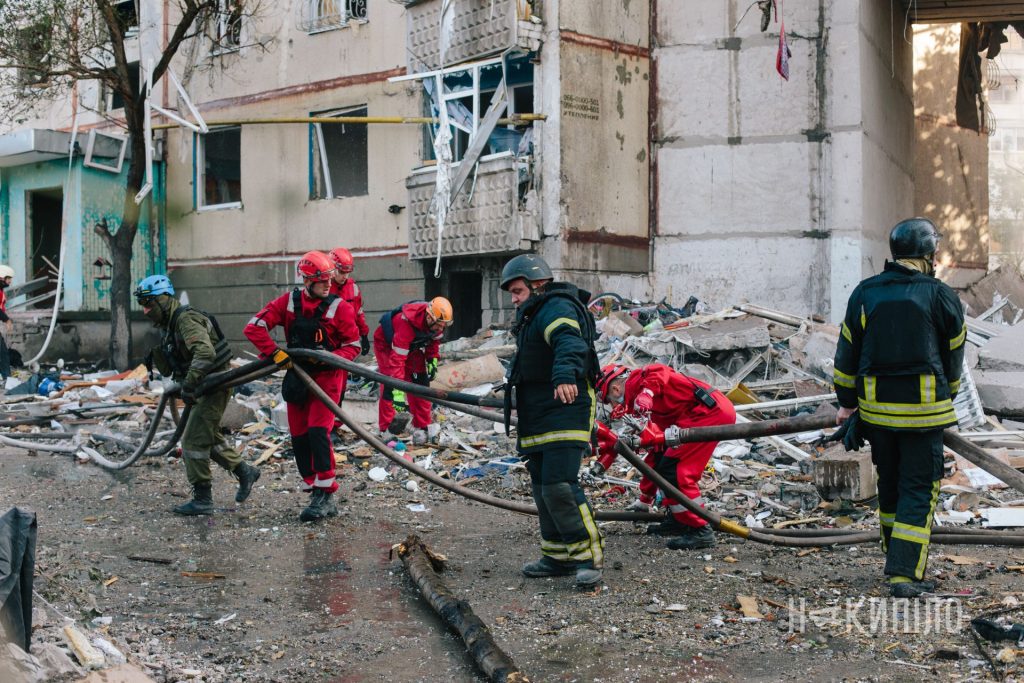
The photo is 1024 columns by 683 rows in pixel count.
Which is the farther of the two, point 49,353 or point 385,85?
point 49,353

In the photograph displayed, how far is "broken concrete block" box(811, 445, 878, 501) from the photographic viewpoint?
7.14 m

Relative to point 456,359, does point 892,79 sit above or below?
above

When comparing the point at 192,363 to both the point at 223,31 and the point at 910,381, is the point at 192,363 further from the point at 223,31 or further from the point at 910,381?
the point at 223,31

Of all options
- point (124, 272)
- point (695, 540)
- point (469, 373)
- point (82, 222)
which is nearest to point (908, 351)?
point (695, 540)

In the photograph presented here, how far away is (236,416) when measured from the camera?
11258mm

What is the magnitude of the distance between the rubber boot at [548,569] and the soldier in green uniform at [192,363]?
9.89 feet

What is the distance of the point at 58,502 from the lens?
8.16 m

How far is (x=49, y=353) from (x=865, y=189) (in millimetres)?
14432

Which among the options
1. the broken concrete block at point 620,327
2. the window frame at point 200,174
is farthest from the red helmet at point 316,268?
the window frame at point 200,174

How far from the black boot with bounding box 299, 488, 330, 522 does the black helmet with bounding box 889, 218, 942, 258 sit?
4249 millimetres

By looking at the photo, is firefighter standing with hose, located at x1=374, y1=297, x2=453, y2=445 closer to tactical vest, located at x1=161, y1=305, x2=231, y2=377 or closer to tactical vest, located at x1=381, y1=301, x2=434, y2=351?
tactical vest, located at x1=381, y1=301, x2=434, y2=351

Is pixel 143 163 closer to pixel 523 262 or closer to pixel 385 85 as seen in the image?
pixel 385 85

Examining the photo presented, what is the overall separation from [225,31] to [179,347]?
44.6 ft

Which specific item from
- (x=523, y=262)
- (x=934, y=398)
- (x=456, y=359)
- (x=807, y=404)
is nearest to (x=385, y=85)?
(x=456, y=359)
